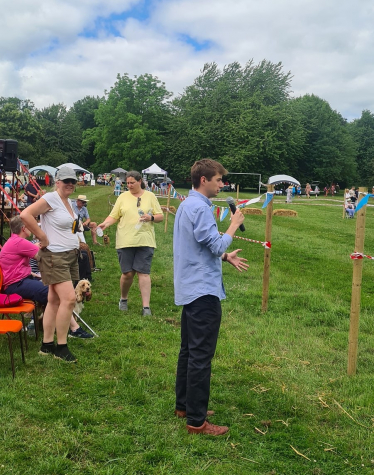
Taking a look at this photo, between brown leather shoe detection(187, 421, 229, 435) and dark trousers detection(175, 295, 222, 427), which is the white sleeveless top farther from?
brown leather shoe detection(187, 421, 229, 435)

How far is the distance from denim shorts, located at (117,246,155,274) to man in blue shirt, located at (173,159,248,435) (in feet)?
9.37

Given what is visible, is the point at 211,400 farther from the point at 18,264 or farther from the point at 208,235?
the point at 18,264

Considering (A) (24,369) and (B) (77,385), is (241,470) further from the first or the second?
(A) (24,369)

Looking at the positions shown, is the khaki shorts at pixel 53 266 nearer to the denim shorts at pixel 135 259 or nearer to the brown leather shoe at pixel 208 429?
the denim shorts at pixel 135 259

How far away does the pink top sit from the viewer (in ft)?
16.0

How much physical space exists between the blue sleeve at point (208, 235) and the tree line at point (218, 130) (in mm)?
47480

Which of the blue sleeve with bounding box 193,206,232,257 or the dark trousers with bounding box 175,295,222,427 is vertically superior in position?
the blue sleeve with bounding box 193,206,232,257

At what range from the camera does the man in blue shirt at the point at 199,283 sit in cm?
319

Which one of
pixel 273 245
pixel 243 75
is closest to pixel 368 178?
pixel 243 75

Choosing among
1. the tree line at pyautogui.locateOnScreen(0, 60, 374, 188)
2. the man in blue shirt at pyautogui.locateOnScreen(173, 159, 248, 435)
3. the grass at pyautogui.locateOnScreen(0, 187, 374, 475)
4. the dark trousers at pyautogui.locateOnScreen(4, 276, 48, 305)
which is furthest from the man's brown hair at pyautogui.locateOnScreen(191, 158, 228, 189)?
the tree line at pyautogui.locateOnScreen(0, 60, 374, 188)

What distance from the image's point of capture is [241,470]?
2934 millimetres

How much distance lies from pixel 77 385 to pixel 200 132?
166ft

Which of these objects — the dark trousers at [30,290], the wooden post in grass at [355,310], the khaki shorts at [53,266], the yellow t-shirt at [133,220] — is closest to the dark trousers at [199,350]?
the khaki shorts at [53,266]

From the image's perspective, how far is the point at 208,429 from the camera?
333 centimetres
